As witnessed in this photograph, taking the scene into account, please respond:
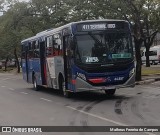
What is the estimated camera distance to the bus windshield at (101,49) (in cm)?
1786

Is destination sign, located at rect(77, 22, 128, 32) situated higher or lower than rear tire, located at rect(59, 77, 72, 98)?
higher

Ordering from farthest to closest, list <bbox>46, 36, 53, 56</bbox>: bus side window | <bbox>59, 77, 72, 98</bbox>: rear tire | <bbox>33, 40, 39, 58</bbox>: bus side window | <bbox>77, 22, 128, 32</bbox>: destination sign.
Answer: <bbox>33, 40, 39, 58</bbox>: bus side window
<bbox>46, 36, 53, 56</bbox>: bus side window
<bbox>59, 77, 72, 98</bbox>: rear tire
<bbox>77, 22, 128, 32</bbox>: destination sign

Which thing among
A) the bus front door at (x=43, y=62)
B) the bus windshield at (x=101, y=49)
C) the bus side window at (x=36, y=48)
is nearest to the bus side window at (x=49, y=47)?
the bus front door at (x=43, y=62)

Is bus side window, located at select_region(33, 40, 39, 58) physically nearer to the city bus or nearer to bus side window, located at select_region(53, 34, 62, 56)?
bus side window, located at select_region(53, 34, 62, 56)

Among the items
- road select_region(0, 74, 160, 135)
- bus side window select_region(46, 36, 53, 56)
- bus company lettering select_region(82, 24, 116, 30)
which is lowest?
road select_region(0, 74, 160, 135)

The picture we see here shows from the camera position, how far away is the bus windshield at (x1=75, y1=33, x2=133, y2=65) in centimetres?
1786

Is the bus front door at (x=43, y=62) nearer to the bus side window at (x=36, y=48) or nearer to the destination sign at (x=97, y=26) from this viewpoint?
the bus side window at (x=36, y=48)

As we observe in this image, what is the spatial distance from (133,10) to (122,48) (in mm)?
10810

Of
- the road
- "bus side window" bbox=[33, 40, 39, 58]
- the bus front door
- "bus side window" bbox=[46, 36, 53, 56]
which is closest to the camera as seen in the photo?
the road

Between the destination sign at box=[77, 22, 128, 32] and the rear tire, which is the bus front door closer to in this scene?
the rear tire

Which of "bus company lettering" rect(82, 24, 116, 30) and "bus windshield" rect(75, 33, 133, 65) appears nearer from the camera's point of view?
"bus windshield" rect(75, 33, 133, 65)

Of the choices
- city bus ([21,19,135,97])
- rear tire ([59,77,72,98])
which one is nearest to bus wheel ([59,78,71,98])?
rear tire ([59,77,72,98])

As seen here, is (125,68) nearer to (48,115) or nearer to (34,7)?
(48,115)

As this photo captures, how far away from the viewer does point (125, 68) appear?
1827cm
